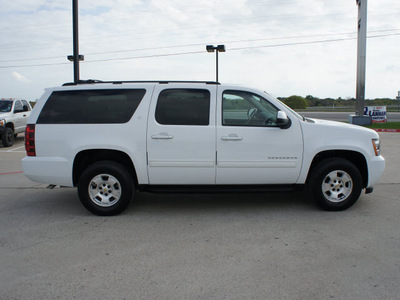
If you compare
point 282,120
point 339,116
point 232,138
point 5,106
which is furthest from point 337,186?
point 339,116

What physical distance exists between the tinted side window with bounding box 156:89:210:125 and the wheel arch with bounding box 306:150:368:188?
1.74m

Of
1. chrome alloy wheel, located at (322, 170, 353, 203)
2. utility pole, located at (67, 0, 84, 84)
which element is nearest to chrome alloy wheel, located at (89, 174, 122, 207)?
chrome alloy wheel, located at (322, 170, 353, 203)

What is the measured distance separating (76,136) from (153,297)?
9.39ft

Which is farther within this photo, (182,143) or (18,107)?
(18,107)

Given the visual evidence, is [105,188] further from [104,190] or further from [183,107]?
[183,107]

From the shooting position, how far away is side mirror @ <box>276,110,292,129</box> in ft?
16.8

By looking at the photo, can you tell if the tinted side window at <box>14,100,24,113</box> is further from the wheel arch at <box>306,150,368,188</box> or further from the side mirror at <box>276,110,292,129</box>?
the wheel arch at <box>306,150,368,188</box>

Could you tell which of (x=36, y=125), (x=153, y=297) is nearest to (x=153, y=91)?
(x=36, y=125)

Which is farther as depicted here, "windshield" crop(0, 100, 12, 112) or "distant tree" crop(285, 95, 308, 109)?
"distant tree" crop(285, 95, 308, 109)

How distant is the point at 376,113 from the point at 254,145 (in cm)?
2037

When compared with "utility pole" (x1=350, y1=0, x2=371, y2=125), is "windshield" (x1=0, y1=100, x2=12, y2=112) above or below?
below

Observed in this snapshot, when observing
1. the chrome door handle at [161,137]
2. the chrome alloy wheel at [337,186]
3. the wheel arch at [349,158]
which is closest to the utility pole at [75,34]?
the chrome door handle at [161,137]

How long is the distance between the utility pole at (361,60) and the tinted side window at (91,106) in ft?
61.4

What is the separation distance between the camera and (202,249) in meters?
4.14
